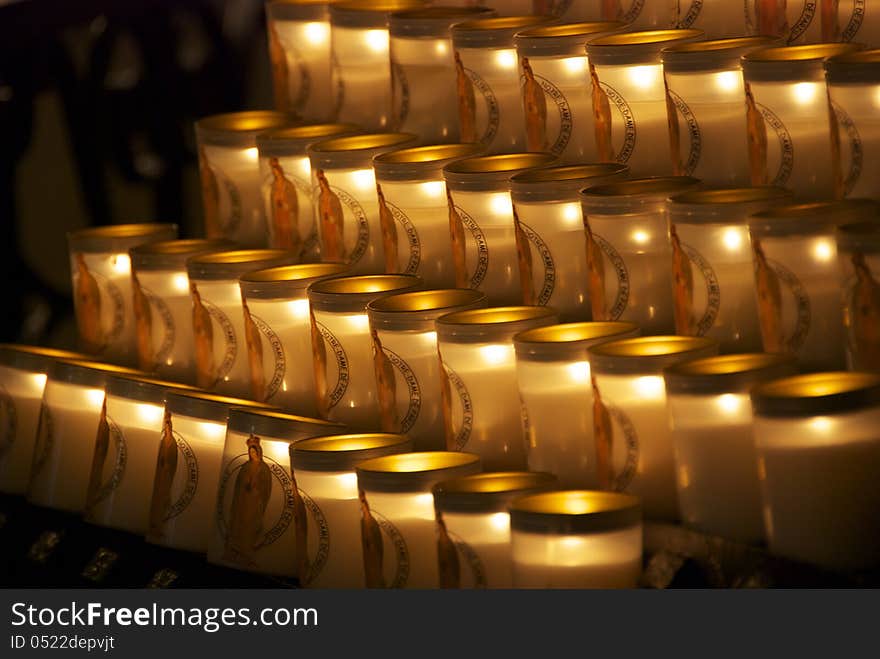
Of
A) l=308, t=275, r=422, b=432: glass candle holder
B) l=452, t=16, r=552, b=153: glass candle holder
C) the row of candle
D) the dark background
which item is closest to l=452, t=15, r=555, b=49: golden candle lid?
l=452, t=16, r=552, b=153: glass candle holder

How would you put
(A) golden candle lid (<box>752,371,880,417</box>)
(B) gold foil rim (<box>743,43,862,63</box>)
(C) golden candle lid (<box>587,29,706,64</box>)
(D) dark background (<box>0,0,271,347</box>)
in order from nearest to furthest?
1. (A) golden candle lid (<box>752,371,880,417</box>)
2. (B) gold foil rim (<box>743,43,862,63</box>)
3. (C) golden candle lid (<box>587,29,706,64</box>)
4. (D) dark background (<box>0,0,271,347</box>)

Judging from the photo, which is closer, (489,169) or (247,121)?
(489,169)

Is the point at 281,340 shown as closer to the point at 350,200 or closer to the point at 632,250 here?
the point at 350,200

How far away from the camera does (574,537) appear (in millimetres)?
1086

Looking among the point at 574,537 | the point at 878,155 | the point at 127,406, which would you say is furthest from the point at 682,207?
the point at 127,406

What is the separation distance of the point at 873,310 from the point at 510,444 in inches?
12.3

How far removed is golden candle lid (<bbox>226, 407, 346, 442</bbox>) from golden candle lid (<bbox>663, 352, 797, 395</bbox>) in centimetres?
32

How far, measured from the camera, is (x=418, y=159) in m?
1.50

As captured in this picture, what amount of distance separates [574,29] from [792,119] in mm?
281

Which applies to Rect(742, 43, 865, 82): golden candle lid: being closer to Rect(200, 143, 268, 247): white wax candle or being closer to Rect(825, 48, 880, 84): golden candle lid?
Rect(825, 48, 880, 84): golden candle lid

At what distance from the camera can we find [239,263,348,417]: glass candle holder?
1.47 metres

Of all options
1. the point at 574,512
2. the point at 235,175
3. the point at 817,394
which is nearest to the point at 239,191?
the point at 235,175

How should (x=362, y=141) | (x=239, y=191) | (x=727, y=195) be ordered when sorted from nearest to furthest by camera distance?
(x=727, y=195) < (x=362, y=141) < (x=239, y=191)

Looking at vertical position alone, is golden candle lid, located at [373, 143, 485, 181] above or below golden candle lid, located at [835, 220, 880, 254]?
above
